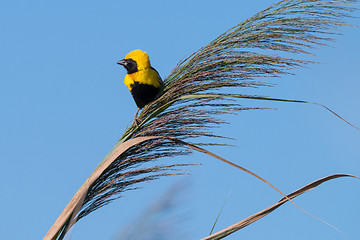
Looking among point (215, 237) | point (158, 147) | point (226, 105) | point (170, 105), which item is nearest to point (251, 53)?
point (226, 105)

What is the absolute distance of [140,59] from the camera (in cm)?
263

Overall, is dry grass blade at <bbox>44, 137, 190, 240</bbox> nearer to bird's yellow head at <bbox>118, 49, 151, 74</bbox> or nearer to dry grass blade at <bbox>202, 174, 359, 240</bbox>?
dry grass blade at <bbox>202, 174, 359, 240</bbox>

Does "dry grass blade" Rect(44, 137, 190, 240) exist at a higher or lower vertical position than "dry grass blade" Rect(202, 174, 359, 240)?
higher

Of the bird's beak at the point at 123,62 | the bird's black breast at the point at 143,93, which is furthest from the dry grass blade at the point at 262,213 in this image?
the bird's beak at the point at 123,62

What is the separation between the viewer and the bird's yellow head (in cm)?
262

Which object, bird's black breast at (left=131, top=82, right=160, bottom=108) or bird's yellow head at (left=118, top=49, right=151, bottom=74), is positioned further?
bird's yellow head at (left=118, top=49, right=151, bottom=74)

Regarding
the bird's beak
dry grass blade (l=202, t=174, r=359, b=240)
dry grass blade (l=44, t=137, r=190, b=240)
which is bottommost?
dry grass blade (l=202, t=174, r=359, b=240)

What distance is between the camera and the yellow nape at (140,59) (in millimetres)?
2613

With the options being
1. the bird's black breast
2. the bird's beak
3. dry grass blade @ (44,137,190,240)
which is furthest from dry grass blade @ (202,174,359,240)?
the bird's beak

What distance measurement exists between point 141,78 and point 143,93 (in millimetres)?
169

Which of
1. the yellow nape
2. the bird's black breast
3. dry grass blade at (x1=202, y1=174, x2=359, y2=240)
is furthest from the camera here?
the yellow nape

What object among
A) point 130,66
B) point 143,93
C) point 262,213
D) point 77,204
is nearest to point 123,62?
point 130,66

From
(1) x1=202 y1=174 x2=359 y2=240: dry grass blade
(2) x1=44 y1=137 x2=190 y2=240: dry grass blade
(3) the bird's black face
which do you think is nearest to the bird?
(3) the bird's black face

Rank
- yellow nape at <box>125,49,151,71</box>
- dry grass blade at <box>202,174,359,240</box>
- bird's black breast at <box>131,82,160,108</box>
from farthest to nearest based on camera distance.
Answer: yellow nape at <box>125,49,151,71</box>
bird's black breast at <box>131,82,160,108</box>
dry grass blade at <box>202,174,359,240</box>
